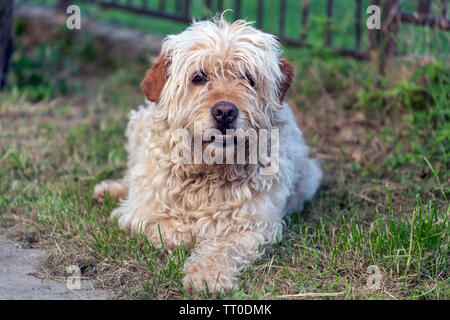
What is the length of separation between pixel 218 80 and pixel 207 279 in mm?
1159

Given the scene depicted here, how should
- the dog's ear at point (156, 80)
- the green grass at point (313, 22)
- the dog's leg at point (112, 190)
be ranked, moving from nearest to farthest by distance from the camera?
the dog's ear at point (156, 80), the dog's leg at point (112, 190), the green grass at point (313, 22)

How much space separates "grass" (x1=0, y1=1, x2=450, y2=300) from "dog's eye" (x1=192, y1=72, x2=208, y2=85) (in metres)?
1.03

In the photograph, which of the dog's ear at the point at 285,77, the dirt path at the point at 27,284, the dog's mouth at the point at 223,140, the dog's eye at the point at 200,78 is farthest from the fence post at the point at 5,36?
the dog's mouth at the point at 223,140

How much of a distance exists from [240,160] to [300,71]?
123 inches

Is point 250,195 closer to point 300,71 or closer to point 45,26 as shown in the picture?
point 300,71

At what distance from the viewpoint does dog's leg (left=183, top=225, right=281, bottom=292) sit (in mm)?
3148

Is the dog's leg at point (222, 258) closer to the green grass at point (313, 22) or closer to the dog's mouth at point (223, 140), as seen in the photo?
the dog's mouth at point (223, 140)

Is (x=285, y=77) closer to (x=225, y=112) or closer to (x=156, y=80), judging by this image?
(x=225, y=112)

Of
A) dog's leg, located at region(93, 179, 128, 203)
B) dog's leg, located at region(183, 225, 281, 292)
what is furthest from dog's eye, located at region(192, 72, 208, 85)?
dog's leg, located at region(93, 179, 128, 203)

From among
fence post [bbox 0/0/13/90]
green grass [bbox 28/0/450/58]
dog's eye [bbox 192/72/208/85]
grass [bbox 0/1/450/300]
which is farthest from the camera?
fence post [bbox 0/0/13/90]

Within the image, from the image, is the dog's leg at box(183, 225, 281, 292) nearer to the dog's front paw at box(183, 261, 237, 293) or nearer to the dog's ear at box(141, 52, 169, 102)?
the dog's front paw at box(183, 261, 237, 293)

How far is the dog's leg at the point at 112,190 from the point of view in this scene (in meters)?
4.48

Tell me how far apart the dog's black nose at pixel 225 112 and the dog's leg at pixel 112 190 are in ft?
4.68

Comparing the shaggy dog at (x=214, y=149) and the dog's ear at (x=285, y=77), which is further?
the dog's ear at (x=285, y=77)
